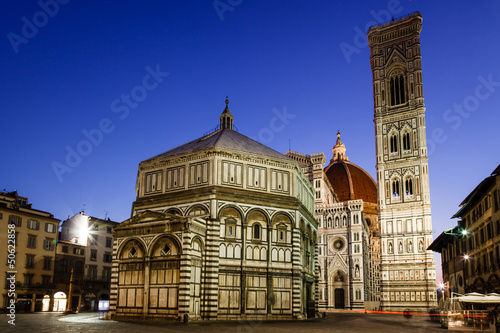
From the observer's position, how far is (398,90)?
81.8 meters

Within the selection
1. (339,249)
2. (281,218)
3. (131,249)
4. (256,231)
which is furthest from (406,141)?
(131,249)

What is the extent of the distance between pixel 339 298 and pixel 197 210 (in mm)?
50360

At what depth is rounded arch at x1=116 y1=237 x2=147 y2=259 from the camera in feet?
110

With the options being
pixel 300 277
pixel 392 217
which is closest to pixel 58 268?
pixel 300 277

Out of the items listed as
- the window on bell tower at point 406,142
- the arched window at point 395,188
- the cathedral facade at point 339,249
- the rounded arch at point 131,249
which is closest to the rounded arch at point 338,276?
the cathedral facade at point 339,249

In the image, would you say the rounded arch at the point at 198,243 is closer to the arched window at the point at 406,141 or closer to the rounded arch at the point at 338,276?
the rounded arch at the point at 338,276

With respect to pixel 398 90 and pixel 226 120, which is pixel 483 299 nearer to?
pixel 226 120

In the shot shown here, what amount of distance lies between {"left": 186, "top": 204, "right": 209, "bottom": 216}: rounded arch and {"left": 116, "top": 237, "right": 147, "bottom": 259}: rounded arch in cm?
458

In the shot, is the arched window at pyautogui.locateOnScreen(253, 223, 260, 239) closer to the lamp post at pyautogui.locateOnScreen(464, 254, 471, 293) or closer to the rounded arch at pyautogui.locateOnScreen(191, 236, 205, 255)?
the rounded arch at pyautogui.locateOnScreen(191, 236, 205, 255)

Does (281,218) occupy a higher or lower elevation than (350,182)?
lower

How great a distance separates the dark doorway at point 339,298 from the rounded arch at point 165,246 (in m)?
52.8

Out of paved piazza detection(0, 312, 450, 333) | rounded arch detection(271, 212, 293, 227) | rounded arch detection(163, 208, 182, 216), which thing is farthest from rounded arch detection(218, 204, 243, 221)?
paved piazza detection(0, 312, 450, 333)

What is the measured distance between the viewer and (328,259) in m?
80.8

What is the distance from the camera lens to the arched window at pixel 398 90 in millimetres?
81438
